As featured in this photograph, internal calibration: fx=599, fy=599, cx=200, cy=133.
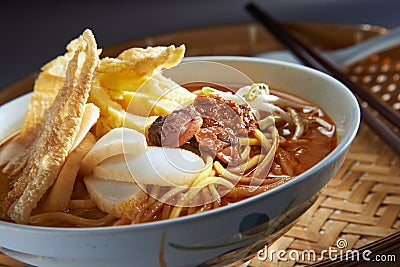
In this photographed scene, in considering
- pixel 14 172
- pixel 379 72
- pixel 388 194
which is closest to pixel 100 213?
pixel 14 172

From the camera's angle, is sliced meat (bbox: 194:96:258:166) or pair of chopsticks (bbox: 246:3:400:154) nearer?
sliced meat (bbox: 194:96:258:166)

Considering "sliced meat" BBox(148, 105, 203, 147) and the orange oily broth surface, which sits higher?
"sliced meat" BBox(148, 105, 203, 147)

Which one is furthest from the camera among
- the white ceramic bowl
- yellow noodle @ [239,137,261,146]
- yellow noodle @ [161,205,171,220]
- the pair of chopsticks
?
the pair of chopsticks

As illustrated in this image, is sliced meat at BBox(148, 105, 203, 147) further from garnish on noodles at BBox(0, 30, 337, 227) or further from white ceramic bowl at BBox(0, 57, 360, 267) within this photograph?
white ceramic bowl at BBox(0, 57, 360, 267)

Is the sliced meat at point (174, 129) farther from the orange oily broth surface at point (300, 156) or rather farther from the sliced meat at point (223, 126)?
the orange oily broth surface at point (300, 156)

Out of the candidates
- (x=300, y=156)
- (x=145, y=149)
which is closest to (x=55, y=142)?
(x=145, y=149)

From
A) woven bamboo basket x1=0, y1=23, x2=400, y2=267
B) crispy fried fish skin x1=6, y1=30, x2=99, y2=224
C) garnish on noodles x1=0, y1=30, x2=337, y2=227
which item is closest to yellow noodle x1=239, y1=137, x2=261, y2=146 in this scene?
garnish on noodles x1=0, y1=30, x2=337, y2=227

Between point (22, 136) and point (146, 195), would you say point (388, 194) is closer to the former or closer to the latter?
point (146, 195)
